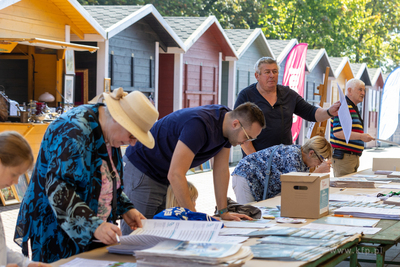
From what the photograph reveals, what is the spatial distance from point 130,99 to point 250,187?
2.25 meters

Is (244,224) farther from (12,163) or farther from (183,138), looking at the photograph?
(12,163)

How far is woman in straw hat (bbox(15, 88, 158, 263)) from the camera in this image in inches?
93.3

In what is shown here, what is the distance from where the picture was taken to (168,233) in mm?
2395

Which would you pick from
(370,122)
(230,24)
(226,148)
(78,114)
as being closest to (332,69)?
(370,122)

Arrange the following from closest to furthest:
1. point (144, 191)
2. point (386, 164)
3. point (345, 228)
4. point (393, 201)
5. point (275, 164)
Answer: point (345, 228)
point (144, 191)
point (393, 201)
point (275, 164)
point (386, 164)

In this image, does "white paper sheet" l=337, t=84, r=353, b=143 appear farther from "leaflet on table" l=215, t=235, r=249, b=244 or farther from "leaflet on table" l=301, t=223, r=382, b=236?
"leaflet on table" l=215, t=235, r=249, b=244

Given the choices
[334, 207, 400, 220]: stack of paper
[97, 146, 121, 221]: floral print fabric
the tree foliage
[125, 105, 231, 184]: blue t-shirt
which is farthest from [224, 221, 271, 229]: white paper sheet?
the tree foliage

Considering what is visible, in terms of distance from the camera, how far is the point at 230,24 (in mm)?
30688

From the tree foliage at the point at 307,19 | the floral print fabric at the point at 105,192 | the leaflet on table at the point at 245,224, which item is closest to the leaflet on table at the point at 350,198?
the leaflet on table at the point at 245,224

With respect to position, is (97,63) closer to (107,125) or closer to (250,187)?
(250,187)

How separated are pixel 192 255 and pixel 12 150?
34.0 inches

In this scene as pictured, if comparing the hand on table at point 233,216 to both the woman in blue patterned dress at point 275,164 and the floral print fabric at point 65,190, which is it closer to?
the woman in blue patterned dress at point 275,164

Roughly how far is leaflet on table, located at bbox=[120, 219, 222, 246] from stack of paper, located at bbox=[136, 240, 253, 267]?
0.35 feet

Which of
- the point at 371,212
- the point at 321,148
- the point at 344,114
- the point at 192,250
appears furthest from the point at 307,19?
the point at 192,250
